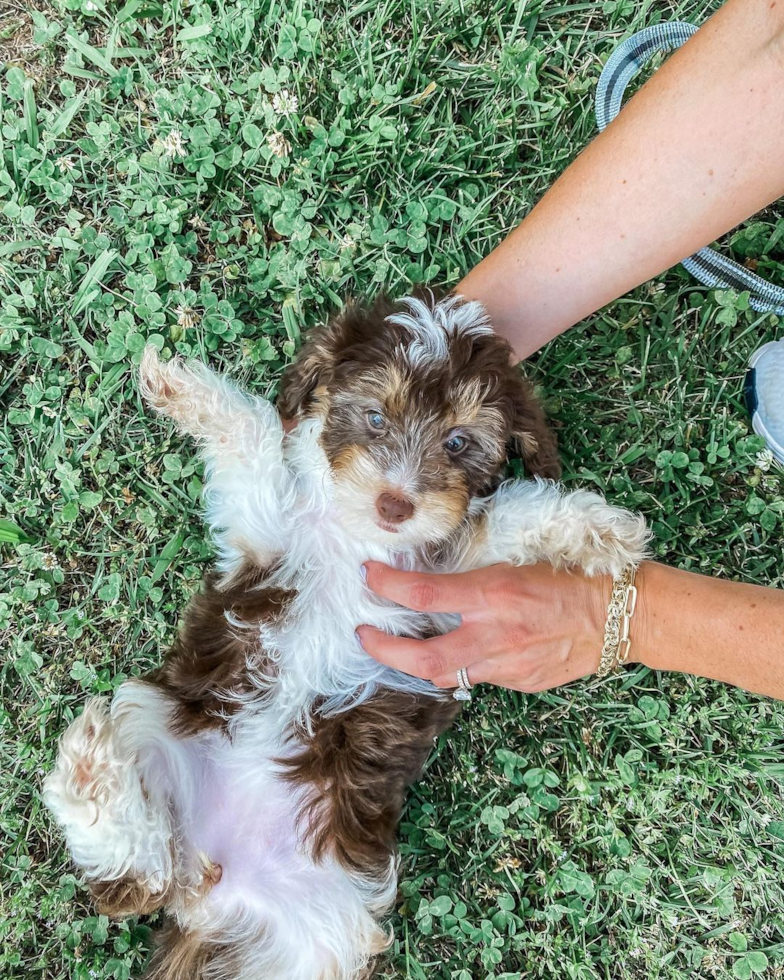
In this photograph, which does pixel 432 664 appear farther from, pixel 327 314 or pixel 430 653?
→ pixel 327 314

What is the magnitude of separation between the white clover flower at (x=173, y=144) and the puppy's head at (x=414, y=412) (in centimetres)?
146

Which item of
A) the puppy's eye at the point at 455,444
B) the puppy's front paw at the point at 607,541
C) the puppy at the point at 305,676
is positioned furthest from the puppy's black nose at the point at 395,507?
the puppy's front paw at the point at 607,541

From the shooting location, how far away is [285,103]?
359cm

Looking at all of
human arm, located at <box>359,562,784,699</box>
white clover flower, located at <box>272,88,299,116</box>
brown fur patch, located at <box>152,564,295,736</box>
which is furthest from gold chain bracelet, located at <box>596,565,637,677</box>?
white clover flower, located at <box>272,88,299,116</box>

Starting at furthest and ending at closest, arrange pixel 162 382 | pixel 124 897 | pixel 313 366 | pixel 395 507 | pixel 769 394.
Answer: pixel 769 394 < pixel 162 382 < pixel 313 366 < pixel 124 897 < pixel 395 507

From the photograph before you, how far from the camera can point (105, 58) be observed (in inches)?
146

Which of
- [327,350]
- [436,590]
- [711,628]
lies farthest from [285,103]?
[711,628]

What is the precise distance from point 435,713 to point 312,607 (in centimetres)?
66

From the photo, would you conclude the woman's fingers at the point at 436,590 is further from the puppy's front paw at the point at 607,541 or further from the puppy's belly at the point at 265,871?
the puppy's belly at the point at 265,871

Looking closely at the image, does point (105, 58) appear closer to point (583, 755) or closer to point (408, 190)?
point (408, 190)

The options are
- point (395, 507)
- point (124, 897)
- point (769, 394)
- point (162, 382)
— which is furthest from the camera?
point (769, 394)

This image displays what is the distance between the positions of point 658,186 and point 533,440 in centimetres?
108

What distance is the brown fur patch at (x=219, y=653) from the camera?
2.93 metres

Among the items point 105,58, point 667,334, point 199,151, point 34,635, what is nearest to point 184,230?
point 199,151
